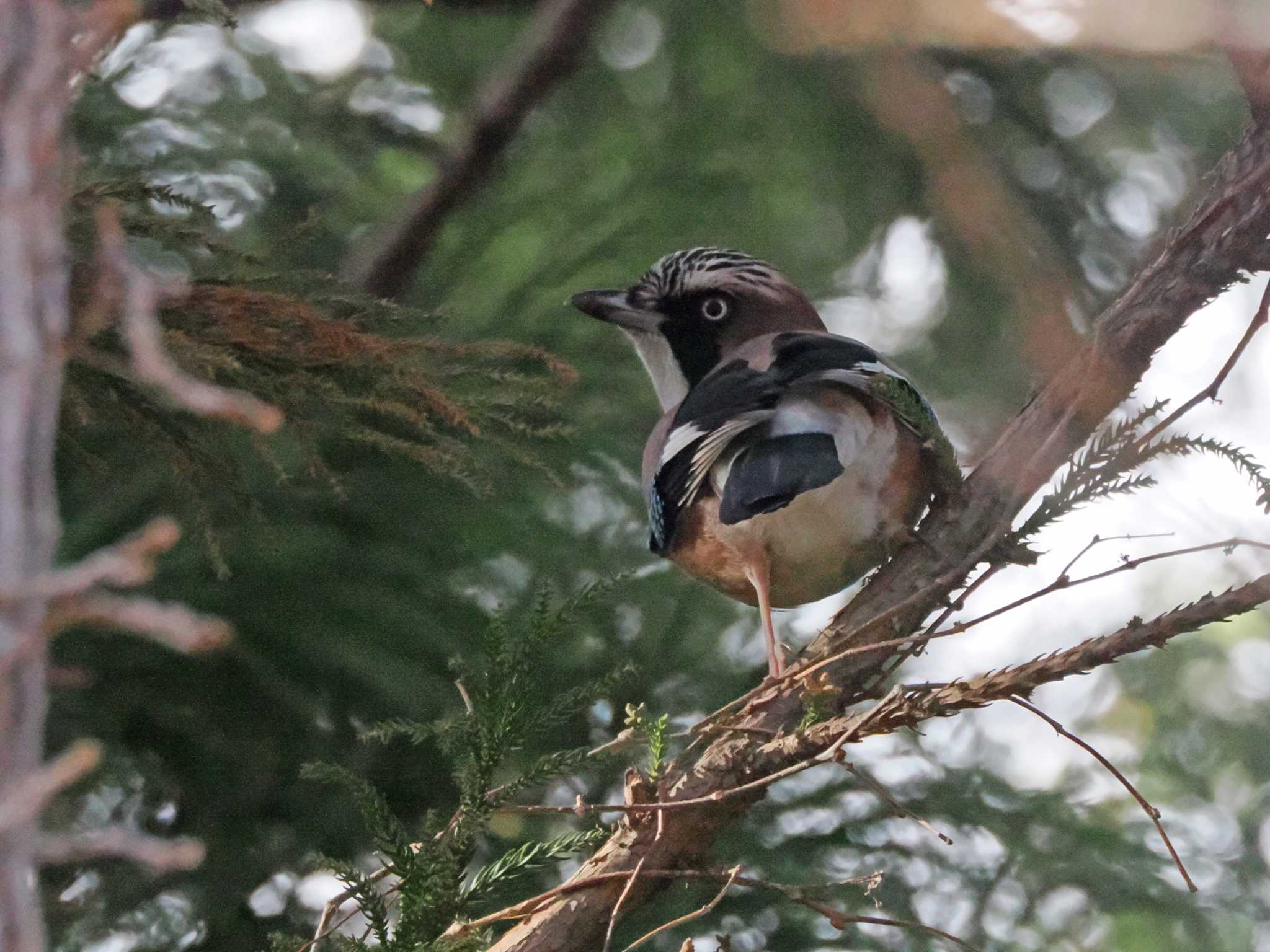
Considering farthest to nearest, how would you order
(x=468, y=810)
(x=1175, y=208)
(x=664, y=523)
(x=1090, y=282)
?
1. (x=1090, y=282)
2. (x=1175, y=208)
3. (x=664, y=523)
4. (x=468, y=810)

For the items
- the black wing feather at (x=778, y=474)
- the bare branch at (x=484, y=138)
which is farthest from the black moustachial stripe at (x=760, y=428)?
the bare branch at (x=484, y=138)

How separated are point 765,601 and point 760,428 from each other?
0.33 m

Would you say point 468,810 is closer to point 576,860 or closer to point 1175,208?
point 576,860

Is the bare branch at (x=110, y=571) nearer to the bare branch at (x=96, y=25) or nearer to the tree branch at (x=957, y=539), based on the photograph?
the bare branch at (x=96, y=25)

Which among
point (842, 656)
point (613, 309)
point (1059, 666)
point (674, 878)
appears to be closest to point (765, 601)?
point (842, 656)

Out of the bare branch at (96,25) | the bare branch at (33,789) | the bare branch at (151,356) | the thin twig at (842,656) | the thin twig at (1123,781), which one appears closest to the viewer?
the bare branch at (33,789)

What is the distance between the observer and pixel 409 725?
246 cm

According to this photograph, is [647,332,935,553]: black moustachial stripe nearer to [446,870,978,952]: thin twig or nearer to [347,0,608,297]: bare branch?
[446,870,978,952]: thin twig

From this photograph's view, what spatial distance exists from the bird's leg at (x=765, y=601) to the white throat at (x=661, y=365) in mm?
964

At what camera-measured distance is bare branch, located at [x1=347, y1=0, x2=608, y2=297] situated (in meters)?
4.01

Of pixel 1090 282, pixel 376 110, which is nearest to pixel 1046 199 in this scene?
pixel 1090 282

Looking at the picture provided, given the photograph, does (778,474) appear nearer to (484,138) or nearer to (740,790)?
(740,790)

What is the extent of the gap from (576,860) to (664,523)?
865mm

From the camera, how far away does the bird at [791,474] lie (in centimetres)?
272
